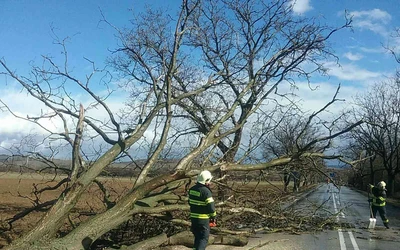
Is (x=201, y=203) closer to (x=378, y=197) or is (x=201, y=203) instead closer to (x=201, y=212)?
(x=201, y=212)

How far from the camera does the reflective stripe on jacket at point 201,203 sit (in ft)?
27.0

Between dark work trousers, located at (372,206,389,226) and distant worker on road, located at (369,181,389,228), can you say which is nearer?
dark work trousers, located at (372,206,389,226)

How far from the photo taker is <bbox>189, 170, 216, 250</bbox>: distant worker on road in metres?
8.32

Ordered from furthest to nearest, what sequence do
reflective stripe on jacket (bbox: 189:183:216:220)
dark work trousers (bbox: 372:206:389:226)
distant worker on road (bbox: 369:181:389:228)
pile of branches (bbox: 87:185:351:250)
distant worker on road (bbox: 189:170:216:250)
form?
distant worker on road (bbox: 369:181:389:228), dark work trousers (bbox: 372:206:389:226), pile of branches (bbox: 87:185:351:250), distant worker on road (bbox: 189:170:216:250), reflective stripe on jacket (bbox: 189:183:216:220)

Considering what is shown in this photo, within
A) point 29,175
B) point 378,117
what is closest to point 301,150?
point 29,175

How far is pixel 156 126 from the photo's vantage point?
12.7 m

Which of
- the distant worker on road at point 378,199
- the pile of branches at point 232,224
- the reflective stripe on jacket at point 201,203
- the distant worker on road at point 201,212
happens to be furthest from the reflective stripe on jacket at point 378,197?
the reflective stripe on jacket at point 201,203

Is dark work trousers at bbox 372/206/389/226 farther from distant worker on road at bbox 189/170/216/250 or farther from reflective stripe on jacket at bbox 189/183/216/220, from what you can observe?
reflective stripe on jacket at bbox 189/183/216/220

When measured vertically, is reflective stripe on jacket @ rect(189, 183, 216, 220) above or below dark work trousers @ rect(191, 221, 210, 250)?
above

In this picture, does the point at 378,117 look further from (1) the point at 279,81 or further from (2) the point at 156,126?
(2) the point at 156,126

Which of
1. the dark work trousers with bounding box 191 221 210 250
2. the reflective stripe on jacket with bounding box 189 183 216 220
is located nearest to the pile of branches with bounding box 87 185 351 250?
the dark work trousers with bounding box 191 221 210 250

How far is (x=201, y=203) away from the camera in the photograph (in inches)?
→ 328

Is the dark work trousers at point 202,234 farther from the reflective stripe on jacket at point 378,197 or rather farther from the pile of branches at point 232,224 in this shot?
the reflective stripe on jacket at point 378,197

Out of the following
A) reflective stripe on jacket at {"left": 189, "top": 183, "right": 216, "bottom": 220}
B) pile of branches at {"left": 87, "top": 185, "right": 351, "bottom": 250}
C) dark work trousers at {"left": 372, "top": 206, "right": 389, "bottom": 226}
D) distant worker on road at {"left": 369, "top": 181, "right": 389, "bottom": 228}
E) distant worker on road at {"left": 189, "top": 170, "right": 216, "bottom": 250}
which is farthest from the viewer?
distant worker on road at {"left": 369, "top": 181, "right": 389, "bottom": 228}
